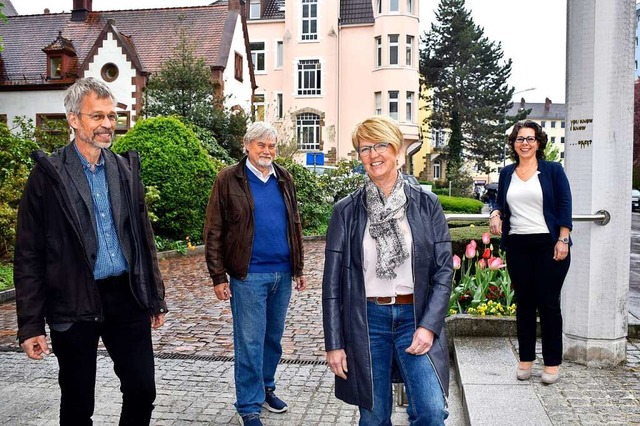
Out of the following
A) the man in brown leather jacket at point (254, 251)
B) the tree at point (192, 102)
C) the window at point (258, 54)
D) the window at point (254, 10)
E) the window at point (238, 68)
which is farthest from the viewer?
the window at point (254, 10)

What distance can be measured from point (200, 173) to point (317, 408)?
1178cm

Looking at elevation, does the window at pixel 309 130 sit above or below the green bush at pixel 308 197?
above

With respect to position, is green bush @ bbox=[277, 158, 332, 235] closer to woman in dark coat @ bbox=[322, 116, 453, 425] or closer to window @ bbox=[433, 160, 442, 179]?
woman in dark coat @ bbox=[322, 116, 453, 425]

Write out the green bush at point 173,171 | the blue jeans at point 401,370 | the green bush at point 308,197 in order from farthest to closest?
the green bush at point 308,197 → the green bush at point 173,171 → the blue jeans at point 401,370

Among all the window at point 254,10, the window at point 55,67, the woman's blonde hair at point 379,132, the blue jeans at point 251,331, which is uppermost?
the window at point 254,10

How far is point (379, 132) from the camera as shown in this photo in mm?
3344

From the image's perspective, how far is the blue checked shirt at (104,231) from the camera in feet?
11.6

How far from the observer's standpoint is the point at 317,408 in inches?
205

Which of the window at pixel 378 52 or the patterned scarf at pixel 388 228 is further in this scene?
the window at pixel 378 52

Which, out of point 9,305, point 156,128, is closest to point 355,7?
point 156,128

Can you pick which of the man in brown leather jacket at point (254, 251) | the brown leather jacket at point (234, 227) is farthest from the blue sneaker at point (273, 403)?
the brown leather jacket at point (234, 227)

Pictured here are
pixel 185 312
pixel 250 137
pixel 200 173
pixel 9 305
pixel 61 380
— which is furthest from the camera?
pixel 200 173

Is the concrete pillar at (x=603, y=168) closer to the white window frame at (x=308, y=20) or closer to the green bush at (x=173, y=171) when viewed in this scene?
the green bush at (x=173, y=171)

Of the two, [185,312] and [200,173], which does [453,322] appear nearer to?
[185,312]
